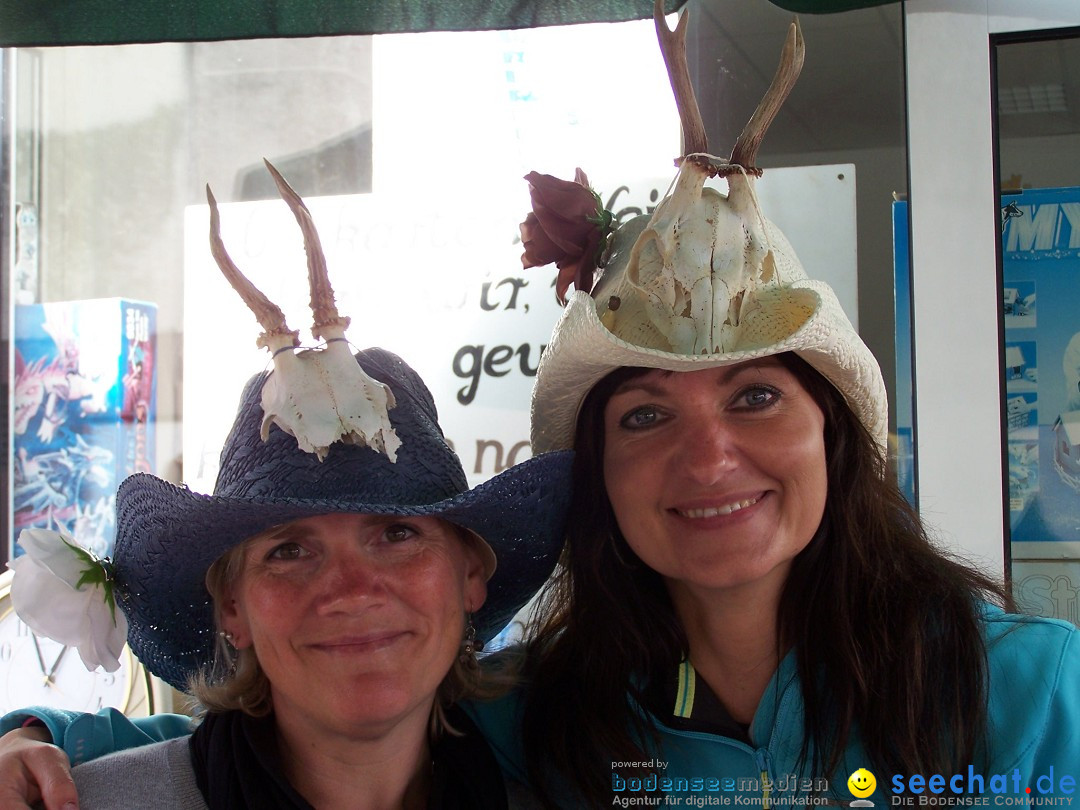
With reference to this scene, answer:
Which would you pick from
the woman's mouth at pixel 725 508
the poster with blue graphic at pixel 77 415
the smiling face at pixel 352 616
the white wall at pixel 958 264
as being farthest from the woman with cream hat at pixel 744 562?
the poster with blue graphic at pixel 77 415

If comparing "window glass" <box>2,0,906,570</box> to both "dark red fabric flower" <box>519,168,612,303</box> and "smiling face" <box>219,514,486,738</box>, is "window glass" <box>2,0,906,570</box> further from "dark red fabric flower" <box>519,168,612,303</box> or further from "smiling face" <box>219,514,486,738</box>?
"smiling face" <box>219,514,486,738</box>

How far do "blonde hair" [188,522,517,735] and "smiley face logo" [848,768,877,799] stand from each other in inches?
22.1

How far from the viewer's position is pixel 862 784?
1.47 metres

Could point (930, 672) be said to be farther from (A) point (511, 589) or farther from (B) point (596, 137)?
(B) point (596, 137)

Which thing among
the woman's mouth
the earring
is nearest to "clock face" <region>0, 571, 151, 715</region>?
the earring

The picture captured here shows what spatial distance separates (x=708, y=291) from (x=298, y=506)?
2.12 ft

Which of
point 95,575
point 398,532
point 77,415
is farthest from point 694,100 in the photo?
point 77,415

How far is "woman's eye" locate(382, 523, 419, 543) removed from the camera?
147 centimetres

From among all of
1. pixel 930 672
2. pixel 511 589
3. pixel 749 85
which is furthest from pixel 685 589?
pixel 749 85

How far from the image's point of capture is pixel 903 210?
2.37 metres

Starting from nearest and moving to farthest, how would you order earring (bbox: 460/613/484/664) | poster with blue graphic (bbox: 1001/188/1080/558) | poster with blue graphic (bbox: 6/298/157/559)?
earring (bbox: 460/613/484/664) < poster with blue graphic (bbox: 1001/188/1080/558) < poster with blue graphic (bbox: 6/298/157/559)

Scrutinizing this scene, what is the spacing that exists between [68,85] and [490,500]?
138 inches

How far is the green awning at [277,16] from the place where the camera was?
2.17 metres

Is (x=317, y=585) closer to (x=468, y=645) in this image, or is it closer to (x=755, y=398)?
(x=468, y=645)
